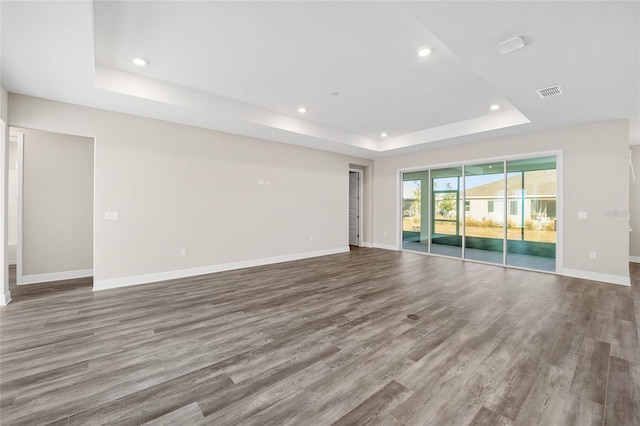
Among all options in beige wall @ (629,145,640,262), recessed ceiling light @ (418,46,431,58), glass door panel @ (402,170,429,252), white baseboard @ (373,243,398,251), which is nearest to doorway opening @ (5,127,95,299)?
recessed ceiling light @ (418,46,431,58)

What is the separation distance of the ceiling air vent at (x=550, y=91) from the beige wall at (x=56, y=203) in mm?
7607

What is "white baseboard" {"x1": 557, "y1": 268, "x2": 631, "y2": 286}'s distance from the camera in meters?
4.54

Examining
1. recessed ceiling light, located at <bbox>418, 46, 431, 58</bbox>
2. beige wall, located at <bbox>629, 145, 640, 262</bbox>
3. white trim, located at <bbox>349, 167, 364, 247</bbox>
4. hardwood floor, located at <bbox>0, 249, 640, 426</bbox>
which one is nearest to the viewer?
hardwood floor, located at <bbox>0, 249, 640, 426</bbox>

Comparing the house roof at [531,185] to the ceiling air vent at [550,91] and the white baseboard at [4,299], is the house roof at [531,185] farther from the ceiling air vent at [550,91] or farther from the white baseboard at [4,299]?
the white baseboard at [4,299]

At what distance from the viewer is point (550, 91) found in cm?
359

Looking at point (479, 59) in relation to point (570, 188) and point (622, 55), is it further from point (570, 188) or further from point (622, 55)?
point (570, 188)

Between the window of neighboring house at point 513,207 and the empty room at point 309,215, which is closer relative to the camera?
the empty room at point 309,215

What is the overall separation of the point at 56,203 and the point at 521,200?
9080 mm

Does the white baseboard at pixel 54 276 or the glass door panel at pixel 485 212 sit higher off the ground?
the glass door panel at pixel 485 212

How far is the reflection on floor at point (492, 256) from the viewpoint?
18.2ft

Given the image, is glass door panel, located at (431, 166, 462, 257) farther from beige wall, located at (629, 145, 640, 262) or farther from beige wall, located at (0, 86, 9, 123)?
beige wall, located at (0, 86, 9, 123)

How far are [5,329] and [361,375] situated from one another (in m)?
3.73

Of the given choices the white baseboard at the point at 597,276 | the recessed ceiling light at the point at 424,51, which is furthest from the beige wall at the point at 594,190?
the recessed ceiling light at the point at 424,51

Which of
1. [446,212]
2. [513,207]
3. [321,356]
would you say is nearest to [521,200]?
[513,207]
